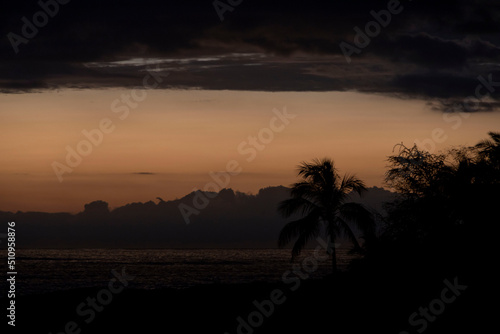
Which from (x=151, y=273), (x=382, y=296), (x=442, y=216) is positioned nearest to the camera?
(x=382, y=296)

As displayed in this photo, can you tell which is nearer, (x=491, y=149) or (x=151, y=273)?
(x=491, y=149)

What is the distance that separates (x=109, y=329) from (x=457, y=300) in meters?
10.2

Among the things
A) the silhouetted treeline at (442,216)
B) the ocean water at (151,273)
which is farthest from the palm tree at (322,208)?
the ocean water at (151,273)

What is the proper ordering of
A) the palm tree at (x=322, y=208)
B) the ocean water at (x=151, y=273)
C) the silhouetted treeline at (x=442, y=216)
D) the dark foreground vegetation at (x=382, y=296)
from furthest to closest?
1. the ocean water at (x=151, y=273)
2. the palm tree at (x=322, y=208)
3. the silhouetted treeline at (x=442, y=216)
4. the dark foreground vegetation at (x=382, y=296)

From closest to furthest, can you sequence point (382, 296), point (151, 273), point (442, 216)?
1. point (382, 296)
2. point (442, 216)
3. point (151, 273)

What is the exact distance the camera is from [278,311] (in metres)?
17.9

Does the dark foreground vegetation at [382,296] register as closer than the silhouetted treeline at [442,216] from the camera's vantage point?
Yes

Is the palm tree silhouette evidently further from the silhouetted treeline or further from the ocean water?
the ocean water

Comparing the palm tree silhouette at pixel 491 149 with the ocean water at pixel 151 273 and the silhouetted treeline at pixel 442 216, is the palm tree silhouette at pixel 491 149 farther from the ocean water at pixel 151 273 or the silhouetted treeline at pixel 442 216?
the ocean water at pixel 151 273

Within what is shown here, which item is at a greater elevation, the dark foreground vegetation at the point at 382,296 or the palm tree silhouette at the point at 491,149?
the palm tree silhouette at the point at 491,149

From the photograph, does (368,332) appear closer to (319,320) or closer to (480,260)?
(319,320)

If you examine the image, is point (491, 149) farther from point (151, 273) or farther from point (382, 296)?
point (151, 273)

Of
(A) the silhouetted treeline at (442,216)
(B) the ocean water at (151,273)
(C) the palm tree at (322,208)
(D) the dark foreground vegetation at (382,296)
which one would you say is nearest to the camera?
(D) the dark foreground vegetation at (382,296)

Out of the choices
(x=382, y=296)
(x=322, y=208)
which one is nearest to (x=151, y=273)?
(x=322, y=208)
